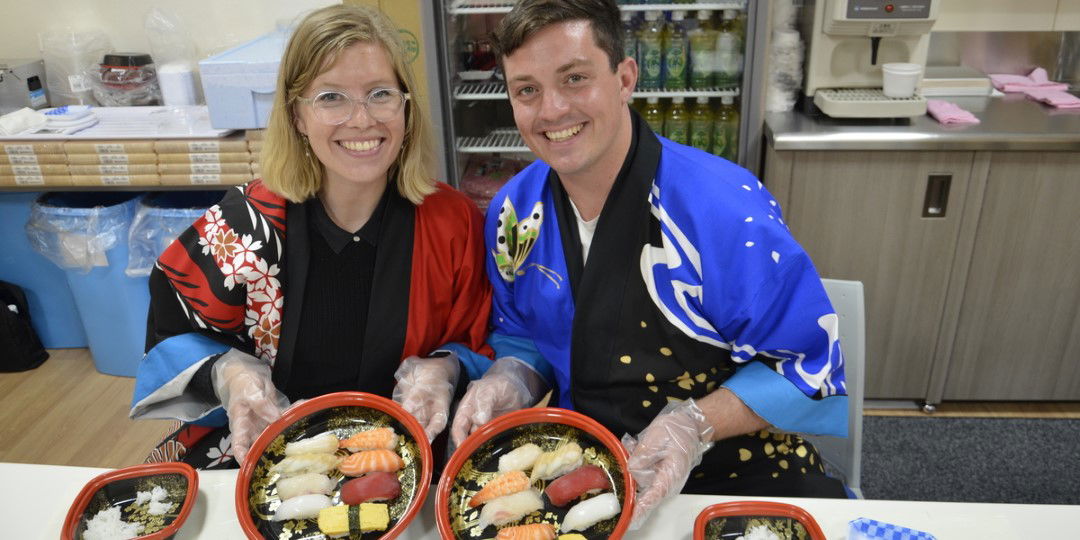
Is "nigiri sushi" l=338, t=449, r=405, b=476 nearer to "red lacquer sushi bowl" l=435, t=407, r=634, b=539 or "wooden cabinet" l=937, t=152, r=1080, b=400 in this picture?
"red lacquer sushi bowl" l=435, t=407, r=634, b=539

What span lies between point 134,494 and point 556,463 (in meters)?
0.68

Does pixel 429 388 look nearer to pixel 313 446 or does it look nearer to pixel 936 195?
pixel 313 446

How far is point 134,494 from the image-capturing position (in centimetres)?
129

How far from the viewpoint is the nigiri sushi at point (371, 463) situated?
1.30m

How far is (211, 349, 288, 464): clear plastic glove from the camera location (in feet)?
5.02

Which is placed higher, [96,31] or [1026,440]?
[96,31]

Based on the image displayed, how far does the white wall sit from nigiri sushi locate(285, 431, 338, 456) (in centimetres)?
241

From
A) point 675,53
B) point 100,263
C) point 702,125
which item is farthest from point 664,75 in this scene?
point 100,263

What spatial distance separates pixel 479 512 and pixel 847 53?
224 centimetres

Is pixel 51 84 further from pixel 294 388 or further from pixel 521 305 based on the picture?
pixel 521 305

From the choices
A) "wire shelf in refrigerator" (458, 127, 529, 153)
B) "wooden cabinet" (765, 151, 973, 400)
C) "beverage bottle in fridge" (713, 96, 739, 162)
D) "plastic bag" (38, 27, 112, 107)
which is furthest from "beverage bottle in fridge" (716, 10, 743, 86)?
"plastic bag" (38, 27, 112, 107)

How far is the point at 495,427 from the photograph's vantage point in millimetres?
1337

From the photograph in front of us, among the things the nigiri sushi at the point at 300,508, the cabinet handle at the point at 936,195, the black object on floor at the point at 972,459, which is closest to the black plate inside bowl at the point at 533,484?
the nigiri sushi at the point at 300,508

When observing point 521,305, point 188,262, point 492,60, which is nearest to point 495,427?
point 521,305
